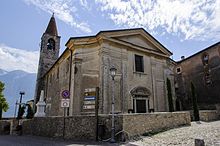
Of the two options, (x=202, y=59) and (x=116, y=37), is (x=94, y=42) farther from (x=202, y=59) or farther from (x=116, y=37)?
(x=202, y=59)

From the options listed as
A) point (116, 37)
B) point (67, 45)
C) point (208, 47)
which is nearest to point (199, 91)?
point (208, 47)

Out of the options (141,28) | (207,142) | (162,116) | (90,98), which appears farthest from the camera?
(141,28)

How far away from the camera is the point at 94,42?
1543 cm

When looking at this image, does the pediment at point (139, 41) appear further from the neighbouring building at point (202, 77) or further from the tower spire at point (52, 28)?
the tower spire at point (52, 28)

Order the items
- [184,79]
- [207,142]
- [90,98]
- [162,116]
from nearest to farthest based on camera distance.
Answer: [207,142] < [162,116] < [90,98] < [184,79]

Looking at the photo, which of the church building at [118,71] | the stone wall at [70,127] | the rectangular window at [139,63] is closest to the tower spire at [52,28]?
the church building at [118,71]

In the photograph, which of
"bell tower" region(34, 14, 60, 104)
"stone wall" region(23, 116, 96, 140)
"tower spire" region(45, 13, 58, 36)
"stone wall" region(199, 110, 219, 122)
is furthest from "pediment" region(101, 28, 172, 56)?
"tower spire" region(45, 13, 58, 36)

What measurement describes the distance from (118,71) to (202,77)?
13773 millimetres

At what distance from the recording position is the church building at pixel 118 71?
14188 millimetres

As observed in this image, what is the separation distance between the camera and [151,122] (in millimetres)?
10367

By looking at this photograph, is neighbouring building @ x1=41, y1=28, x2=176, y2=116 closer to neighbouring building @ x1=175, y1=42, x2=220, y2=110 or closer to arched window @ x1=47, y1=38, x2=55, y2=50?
neighbouring building @ x1=175, y1=42, x2=220, y2=110

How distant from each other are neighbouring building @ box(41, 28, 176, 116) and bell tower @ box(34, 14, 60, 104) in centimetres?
1223

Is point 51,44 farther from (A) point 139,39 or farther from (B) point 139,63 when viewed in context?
(B) point 139,63

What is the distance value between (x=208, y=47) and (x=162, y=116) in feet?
51.7
